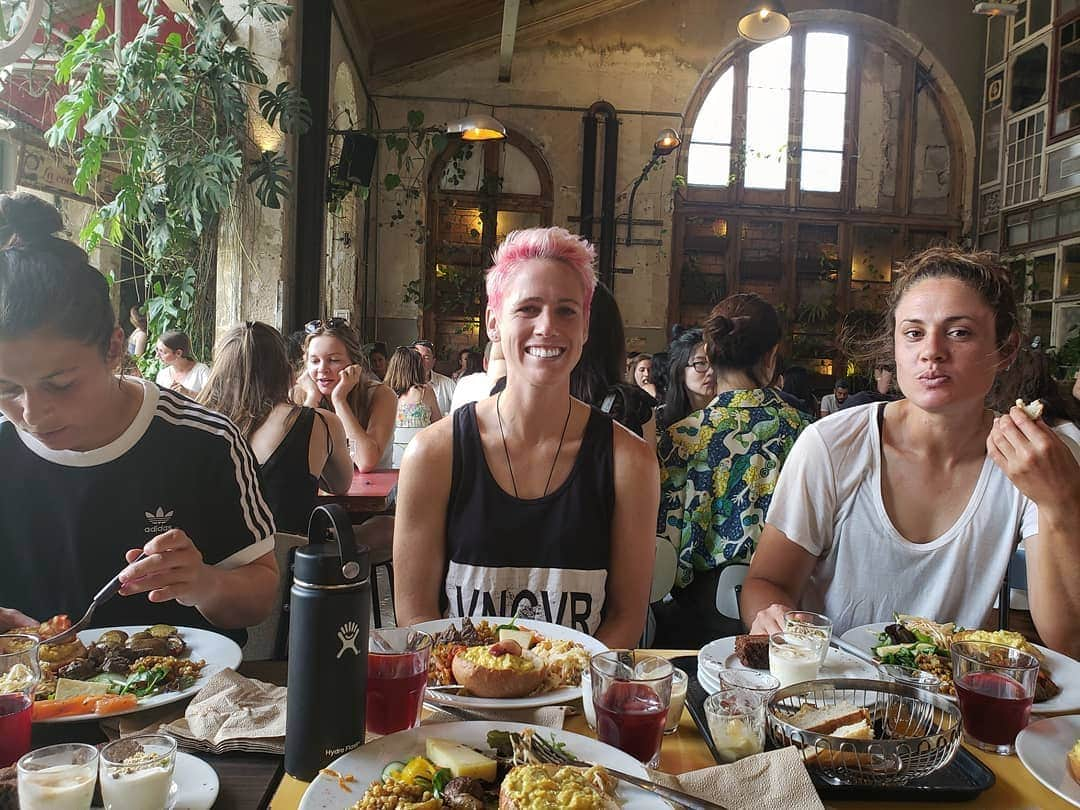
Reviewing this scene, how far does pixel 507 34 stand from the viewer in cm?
881

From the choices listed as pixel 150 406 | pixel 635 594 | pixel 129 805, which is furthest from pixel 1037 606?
pixel 150 406

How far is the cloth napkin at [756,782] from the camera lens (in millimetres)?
960

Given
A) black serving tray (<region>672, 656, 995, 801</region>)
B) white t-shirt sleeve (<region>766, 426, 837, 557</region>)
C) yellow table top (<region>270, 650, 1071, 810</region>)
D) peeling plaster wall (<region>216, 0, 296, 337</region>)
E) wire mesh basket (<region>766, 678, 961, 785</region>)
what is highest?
peeling plaster wall (<region>216, 0, 296, 337</region>)

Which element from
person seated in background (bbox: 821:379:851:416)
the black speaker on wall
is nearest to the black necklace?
the black speaker on wall

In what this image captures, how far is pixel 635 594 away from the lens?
1.91 m

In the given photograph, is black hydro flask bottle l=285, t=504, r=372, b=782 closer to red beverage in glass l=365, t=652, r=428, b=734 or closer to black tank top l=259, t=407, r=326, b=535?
red beverage in glass l=365, t=652, r=428, b=734

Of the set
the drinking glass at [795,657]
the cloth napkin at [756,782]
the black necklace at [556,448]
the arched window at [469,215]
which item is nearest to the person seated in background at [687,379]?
the black necklace at [556,448]

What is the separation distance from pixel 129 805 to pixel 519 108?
11.0 m

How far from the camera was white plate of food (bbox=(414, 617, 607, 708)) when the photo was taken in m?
1.21

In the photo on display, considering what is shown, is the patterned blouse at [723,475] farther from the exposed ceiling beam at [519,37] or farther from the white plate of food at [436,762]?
the exposed ceiling beam at [519,37]

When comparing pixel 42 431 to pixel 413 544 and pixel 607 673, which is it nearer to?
pixel 413 544

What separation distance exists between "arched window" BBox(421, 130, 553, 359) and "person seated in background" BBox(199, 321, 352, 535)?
7600 mm

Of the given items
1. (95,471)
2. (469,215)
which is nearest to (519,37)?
(469,215)

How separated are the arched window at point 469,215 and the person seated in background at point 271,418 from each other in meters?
7.60
